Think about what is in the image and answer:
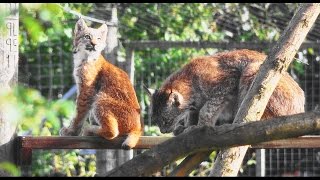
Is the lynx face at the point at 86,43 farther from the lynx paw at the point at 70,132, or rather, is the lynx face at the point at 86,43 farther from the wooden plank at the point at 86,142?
the wooden plank at the point at 86,142

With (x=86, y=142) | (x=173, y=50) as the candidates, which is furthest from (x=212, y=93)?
(x=173, y=50)

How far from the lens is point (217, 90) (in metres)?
4.98

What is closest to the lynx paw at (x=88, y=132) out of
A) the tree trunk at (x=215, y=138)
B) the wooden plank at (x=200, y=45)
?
the tree trunk at (x=215, y=138)

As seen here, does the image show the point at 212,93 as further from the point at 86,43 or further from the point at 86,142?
the point at 86,142

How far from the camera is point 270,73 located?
11.9ft

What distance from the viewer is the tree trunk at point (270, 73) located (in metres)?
3.49

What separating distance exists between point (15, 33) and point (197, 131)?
1.78 m

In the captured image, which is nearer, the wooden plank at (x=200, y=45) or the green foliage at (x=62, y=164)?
the wooden plank at (x=200, y=45)

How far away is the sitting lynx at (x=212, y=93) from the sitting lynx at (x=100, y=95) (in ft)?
1.57

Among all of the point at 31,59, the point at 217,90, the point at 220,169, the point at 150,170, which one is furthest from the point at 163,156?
the point at 31,59

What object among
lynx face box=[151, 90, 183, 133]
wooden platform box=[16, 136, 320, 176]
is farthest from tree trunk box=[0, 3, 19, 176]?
lynx face box=[151, 90, 183, 133]

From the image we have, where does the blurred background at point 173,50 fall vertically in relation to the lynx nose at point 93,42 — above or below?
below

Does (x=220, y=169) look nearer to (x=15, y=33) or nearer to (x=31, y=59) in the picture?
(x=15, y=33)

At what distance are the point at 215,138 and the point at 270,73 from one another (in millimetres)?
1359
